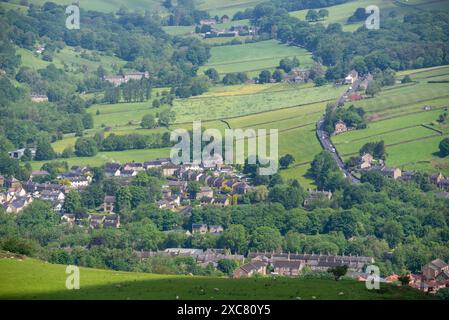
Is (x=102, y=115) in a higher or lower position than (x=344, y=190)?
higher

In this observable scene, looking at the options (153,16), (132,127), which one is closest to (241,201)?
(132,127)

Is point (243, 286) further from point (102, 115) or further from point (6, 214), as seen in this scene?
point (102, 115)

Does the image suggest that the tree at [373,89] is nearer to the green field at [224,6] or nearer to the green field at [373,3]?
the green field at [373,3]

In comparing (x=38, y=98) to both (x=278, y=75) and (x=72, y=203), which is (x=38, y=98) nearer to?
(x=278, y=75)

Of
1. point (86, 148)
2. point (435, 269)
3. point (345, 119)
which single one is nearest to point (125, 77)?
point (86, 148)

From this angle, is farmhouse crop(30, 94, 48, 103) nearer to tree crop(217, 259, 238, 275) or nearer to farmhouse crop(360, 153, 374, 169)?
farmhouse crop(360, 153, 374, 169)
